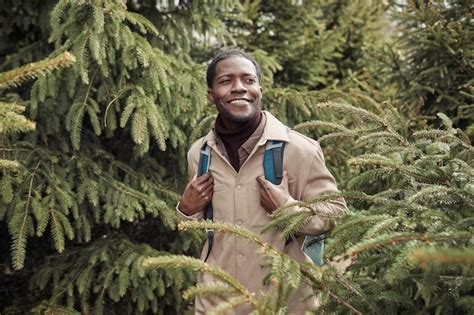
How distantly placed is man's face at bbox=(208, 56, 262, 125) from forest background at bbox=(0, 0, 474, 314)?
48 centimetres

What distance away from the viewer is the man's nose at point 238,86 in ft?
8.73

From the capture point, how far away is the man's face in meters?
2.65

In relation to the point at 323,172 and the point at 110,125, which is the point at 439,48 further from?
the point at 110,125

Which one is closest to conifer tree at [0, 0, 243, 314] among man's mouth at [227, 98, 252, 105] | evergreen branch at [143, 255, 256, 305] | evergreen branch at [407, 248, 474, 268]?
man's mouth at [227, 98, 252, 105]

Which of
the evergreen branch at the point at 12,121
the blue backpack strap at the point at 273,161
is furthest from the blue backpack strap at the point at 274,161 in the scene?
the evergreen branch at the point at 12,121

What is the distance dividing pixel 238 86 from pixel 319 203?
74 centimetres

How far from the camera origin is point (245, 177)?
2.63 m

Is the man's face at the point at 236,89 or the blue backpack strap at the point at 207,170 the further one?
the blue backpack strap at the point at 207,170

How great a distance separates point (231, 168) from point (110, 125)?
1.41 metres

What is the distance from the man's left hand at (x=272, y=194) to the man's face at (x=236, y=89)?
357 millimetres

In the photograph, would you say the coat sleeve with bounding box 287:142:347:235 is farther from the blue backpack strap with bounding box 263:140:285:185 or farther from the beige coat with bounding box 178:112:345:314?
the blue backpack strap with bounding box 263:140:285:185

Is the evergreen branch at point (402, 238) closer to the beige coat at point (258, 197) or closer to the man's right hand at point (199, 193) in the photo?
the beige coat at point (258, 197)

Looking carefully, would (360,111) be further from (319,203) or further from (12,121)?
(12,121)

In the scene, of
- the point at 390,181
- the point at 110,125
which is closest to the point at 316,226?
the point at 390,181
